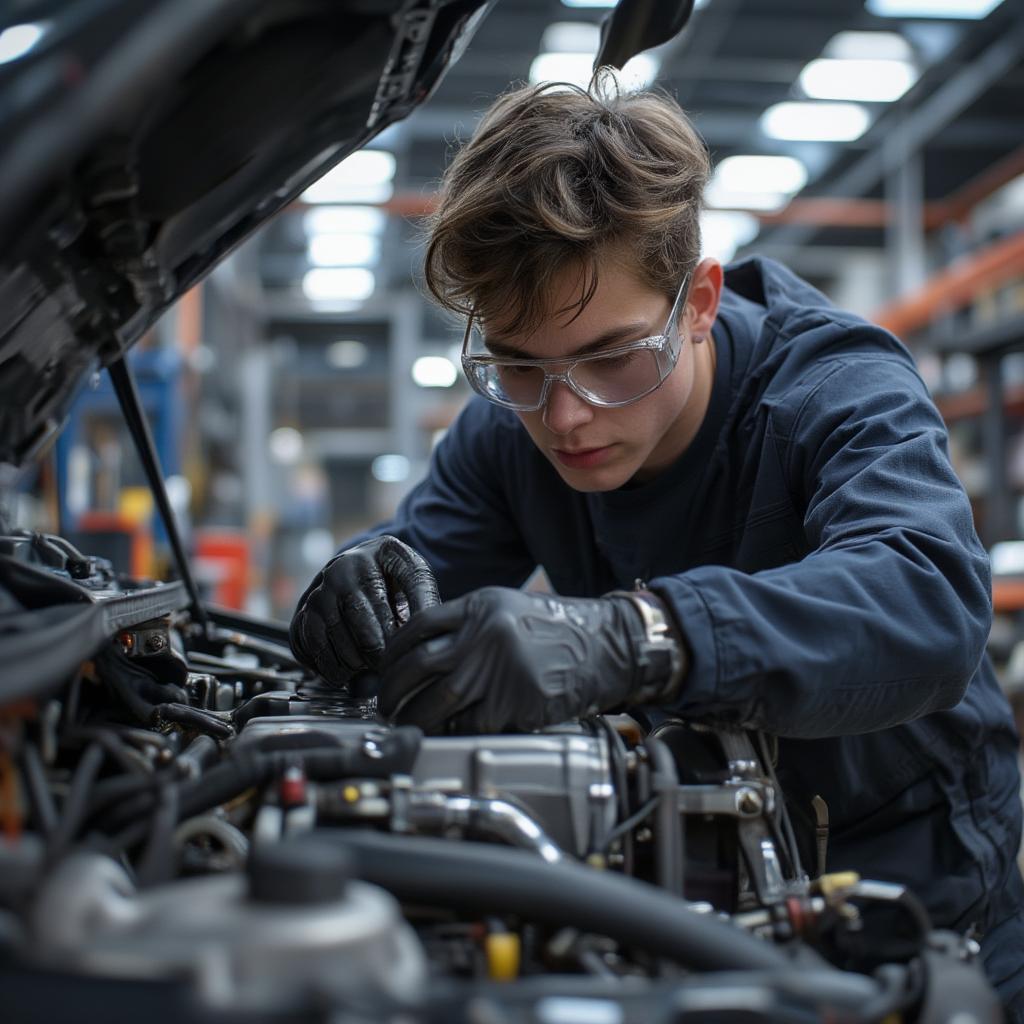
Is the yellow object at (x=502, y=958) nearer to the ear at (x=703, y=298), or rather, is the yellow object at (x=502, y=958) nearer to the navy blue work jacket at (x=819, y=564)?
the navy blue work jacket at (x=819, y=564)

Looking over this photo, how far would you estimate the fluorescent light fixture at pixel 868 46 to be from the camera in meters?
6.82

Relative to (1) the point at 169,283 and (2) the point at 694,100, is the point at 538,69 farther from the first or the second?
(1) the point at 169,283

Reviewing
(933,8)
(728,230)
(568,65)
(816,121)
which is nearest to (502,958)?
(933,8)

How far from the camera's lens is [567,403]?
4.39ft

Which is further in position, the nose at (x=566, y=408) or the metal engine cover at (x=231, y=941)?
the nose at (x=566, y=408)

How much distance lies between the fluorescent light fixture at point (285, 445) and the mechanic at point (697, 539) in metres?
6.87

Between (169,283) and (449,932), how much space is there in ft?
2.76

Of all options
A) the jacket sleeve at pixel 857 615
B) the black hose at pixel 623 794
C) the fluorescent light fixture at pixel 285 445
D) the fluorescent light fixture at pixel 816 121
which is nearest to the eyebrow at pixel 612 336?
the jacket sleeve at pixel 857 615

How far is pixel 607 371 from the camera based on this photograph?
1331 mm

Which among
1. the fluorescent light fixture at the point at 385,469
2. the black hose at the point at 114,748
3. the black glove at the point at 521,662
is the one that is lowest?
the black hose at the point at 114,748

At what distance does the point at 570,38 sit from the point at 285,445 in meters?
3.97

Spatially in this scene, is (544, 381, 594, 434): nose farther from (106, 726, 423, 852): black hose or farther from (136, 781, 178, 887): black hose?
(136, 781, 178, 887): black hose

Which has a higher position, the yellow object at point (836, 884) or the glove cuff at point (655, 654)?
the glove cuff at point (655, 654)

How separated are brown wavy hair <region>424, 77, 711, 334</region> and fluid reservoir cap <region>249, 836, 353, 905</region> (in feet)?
2.75
